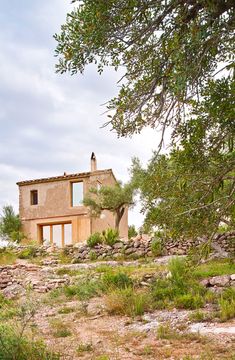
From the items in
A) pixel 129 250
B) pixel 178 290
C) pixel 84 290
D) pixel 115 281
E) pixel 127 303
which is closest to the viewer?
pixel 127 303

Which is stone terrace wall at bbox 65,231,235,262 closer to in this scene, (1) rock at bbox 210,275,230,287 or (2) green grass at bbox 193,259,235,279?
(2) green grass at bbox 193,259,235,279

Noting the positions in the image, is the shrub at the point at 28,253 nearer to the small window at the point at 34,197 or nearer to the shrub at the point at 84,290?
the shrub at the point at 84,290

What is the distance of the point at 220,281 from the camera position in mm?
9109

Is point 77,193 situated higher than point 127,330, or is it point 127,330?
point 77,193

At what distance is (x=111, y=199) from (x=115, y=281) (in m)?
10.9

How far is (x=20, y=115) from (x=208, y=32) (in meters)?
5.57

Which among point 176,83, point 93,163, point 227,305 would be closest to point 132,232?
point 93,163

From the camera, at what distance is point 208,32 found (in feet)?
12.4

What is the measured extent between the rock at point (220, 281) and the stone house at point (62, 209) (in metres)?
13.7

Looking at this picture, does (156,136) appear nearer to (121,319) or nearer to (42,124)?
(121,319)

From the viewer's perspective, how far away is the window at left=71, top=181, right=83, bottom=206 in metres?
23.8

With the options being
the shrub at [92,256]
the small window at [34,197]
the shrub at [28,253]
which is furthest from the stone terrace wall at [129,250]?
the small window at [34,197]

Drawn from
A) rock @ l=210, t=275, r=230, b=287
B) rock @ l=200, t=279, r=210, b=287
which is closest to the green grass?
rock @ l=210, t=275, r=230, b=287

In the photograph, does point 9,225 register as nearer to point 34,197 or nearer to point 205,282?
point 34,197
